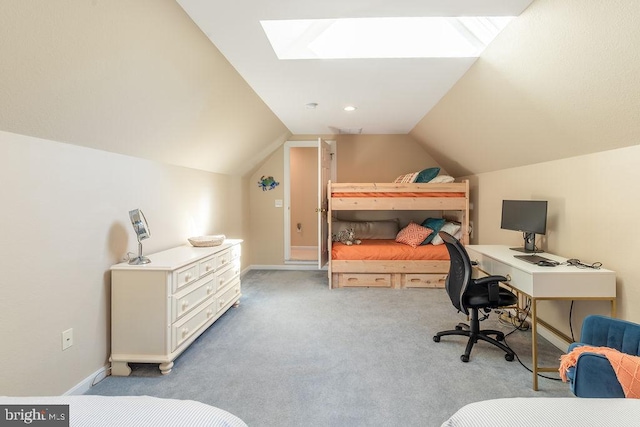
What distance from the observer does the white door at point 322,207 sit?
3969 millimetres

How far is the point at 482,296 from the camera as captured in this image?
7.41 feet

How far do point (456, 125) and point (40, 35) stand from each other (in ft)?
11.2

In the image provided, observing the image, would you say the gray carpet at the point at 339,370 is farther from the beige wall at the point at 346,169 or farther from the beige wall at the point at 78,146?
the beige wall at the point at 346,169

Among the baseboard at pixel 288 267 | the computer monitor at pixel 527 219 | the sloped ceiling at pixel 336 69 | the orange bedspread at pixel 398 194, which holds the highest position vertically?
the sloped ceiling at pixel 336 69

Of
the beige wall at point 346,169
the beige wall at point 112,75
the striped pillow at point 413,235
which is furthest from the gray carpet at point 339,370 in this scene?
the beige wall at point 346,169

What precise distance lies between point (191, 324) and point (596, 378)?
2462mm

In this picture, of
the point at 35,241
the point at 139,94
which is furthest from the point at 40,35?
the point at 35,241

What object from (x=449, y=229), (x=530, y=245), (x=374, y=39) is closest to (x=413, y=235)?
(x=449, y=229)

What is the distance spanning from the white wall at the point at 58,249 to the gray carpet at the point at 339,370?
1.34 feet

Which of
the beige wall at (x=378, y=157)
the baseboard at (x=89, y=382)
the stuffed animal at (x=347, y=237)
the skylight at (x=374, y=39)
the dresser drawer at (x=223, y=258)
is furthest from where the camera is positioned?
the beige wall at (x=378, y=157)

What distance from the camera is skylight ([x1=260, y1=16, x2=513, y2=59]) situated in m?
2.11

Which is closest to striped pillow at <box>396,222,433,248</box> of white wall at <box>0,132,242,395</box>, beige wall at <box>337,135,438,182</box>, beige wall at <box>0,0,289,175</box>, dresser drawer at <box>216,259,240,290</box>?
beige wall at <box>337,135,438,182</box>

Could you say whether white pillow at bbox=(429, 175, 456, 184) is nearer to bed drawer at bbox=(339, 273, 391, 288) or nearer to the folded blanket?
bed drawer at bbox=(339, 273, 391, 288)

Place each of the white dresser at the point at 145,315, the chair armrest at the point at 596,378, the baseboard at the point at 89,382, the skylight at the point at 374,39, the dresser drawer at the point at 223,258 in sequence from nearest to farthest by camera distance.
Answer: the chair armrest at the point at 596,378
the baseboard at the point at 89,382
the white dresser at the point at 145,315
the skylight at the point at 374,39
the dresser drawer at the point at 223,258
